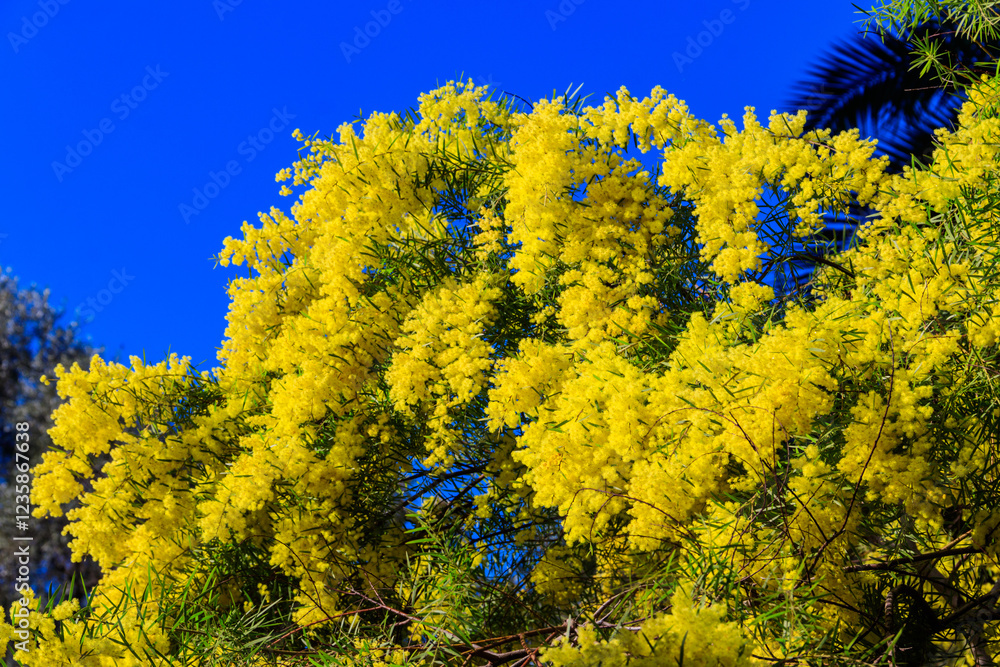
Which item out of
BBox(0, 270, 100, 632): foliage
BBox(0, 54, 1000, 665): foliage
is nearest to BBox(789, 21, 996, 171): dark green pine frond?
BBox(0, 54, 1000, 665): foliage

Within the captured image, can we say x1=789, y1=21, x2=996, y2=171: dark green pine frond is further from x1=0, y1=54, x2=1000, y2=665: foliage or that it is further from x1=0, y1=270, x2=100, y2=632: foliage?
x1=0, y1=270, x2=100, y2=632: foliage

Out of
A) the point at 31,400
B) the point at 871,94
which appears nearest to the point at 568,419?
the point at 871,94

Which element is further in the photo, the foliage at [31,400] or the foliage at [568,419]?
the foliage at [31,400]

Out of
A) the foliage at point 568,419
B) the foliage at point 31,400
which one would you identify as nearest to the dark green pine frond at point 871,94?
the foliage at point 568,419

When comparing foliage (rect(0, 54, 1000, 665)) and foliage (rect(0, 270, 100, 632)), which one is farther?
foliage (rect(0, 270, 100, 632))

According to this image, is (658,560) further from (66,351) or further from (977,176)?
(66,351)

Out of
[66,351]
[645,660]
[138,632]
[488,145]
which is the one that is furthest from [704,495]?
[66,351]

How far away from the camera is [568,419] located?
316 centimetres

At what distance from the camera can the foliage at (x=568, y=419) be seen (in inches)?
110

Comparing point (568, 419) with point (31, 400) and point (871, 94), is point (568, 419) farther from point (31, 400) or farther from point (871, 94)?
point (31, 400)

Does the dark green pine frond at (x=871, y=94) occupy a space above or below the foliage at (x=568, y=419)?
above

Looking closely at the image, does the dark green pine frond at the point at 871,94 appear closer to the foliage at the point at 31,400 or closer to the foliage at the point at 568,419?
the foliage at the point at 568,419

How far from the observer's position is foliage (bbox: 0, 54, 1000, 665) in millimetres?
2785

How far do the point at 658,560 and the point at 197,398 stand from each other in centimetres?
311
